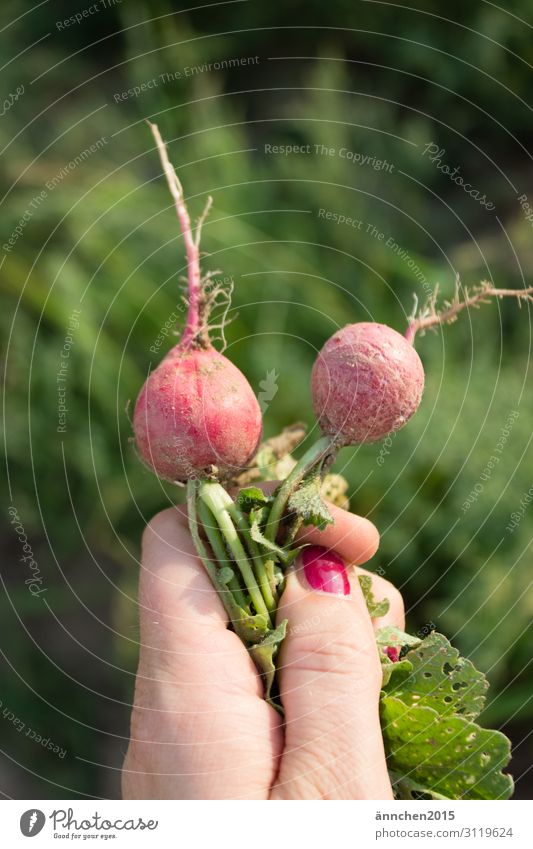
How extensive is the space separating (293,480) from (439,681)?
0.61 m

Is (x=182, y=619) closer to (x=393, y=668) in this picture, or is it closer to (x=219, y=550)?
(x=219, y=550)

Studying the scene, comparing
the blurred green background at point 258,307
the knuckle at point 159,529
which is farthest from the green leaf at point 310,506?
the blurred green background at point 258,307

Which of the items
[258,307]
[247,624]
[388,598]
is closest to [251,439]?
[247,624]

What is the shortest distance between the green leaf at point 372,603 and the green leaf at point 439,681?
0.39 ft

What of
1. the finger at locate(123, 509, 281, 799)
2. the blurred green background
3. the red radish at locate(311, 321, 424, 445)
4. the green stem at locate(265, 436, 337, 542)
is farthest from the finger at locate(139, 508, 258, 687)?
the blurred green background

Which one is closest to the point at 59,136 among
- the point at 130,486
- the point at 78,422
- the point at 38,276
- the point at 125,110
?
the point at 125,110

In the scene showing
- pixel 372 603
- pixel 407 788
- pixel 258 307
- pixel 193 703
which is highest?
pixel 258 307

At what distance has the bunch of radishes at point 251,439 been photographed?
1.76m

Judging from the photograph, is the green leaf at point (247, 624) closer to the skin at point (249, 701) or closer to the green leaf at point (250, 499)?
the skin at point (249, 701)

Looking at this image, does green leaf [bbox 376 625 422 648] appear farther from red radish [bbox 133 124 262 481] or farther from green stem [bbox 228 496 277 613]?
red radish [bbox 133 124 262 481]

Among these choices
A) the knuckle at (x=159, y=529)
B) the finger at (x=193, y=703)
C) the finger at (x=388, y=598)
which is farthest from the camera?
the finger at (x=388, y=598)

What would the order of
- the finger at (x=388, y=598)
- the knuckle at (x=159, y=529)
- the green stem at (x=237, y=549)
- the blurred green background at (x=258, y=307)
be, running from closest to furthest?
the green stem at (x=237, y=549) → the knuckle at (x=159, y=529) → the finger at (x=388, y=598) → the blurred green background at (x=258, y=307)

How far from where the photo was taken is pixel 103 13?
5.50 metres

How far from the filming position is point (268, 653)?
173 centimetres
